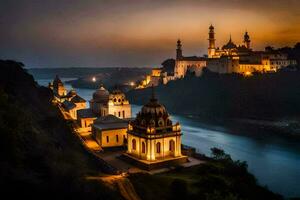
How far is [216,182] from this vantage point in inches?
633

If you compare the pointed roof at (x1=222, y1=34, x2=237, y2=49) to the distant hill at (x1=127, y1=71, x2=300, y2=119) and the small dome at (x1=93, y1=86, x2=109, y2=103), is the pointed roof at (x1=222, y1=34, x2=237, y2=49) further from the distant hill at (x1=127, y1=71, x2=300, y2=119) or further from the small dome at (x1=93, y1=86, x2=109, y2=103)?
the small dome at (x1=93, y1=86, x2=109, y2=103)

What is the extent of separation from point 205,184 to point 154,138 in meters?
3.90

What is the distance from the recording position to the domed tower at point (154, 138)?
18578 millimetres

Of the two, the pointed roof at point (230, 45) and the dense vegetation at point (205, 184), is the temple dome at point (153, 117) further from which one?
the pointed roof at point (230, 45)

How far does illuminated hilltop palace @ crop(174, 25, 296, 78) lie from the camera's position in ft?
174

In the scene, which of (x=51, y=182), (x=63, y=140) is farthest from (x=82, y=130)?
(x=51, y=182)

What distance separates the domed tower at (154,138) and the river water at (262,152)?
6.19 meters

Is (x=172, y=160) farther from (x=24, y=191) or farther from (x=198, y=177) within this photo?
(x=24, y=191)

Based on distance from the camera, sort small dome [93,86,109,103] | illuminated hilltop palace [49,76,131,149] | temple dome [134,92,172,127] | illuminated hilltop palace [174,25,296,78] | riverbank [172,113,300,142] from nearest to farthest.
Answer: temple dome [134,92,172,127]
illuminated hilltop palace [49,76,131,149]
small dome [93,86,109,103]
riverbank [172,113,300,142]
illuminated hilltop palace [174,25,296,78]

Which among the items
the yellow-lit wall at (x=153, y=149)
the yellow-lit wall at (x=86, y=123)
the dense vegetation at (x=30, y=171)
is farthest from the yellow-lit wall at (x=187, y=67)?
the dense vegetation at (x=30, y=171)

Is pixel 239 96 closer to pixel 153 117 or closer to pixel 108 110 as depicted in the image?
pixel 108 110

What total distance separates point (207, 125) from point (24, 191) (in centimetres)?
3705

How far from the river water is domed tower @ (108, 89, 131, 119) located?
21.8 ft

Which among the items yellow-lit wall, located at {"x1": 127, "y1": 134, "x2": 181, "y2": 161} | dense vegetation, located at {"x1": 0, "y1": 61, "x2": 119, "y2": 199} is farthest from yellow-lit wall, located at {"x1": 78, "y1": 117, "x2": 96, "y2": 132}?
dense vegetation, located at {"x1": 0, "y1": 61, "x2": 119, "y2": 199}
